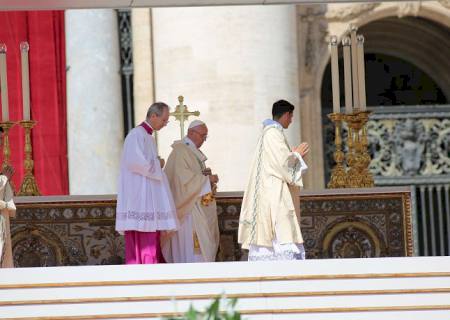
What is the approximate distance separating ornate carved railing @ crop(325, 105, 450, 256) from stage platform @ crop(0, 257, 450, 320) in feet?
25.5

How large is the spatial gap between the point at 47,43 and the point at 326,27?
9.71ft

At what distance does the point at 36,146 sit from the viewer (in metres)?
18.0

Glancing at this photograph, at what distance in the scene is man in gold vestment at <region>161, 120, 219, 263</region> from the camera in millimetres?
13945

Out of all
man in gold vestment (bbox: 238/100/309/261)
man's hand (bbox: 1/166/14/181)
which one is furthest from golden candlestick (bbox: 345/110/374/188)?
man's hand (bbox: 1/166/14/181)

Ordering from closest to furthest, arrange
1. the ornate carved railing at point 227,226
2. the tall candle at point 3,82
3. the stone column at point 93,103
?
the tall candle at point 3,82 < the ornate carved railing at point 227,226 < the stone column at point 93,103

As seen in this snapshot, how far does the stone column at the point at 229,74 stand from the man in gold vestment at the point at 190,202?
10.2ft

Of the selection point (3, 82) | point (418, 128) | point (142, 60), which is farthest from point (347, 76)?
point (418, 128)

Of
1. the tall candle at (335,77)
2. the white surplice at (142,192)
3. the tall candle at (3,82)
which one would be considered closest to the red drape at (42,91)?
the tall candle at (3,82)

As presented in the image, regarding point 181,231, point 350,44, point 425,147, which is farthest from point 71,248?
point 425,147

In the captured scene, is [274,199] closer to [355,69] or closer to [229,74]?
[355,69]

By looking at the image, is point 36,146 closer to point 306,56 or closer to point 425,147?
point 306,56

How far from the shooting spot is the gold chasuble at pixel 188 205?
13945 mm

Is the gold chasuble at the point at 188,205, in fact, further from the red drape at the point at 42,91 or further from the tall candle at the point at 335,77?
the red drape at the point at 42,91

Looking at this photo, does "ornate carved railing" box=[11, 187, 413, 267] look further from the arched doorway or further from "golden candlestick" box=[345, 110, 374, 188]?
the arched doorway
